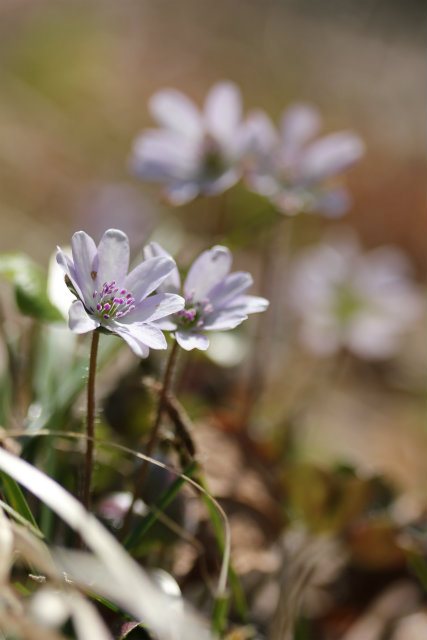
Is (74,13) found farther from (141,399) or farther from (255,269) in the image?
(141,399)

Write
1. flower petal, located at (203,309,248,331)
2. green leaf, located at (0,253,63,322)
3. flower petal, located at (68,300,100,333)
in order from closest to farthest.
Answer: flower petal, located at (68,300,100,333) < flower petal, located at (203,309,248,331) < green leaf, located at (0,253,63,322)

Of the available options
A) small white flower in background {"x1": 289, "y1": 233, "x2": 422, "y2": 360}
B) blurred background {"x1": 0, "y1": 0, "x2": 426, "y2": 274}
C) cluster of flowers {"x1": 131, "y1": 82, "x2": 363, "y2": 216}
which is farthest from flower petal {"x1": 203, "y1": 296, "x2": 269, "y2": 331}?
blurred background {"x1": 0, "y1": 0, "x2": 426, "y2": 274}

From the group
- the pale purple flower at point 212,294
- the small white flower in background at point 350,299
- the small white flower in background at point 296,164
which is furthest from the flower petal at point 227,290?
the small white flower in background at point 350,299

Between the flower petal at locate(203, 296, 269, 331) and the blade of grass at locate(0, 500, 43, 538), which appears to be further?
the flower petal at locate(203, 296, 269, 331)

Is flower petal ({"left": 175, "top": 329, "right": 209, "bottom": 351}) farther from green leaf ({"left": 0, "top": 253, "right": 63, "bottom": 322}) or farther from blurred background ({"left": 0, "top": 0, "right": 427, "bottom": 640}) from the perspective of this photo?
blurred background ({"left": 0, "top": 0, "right": 427, "bottom": 640})

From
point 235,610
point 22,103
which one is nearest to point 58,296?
point 235,610

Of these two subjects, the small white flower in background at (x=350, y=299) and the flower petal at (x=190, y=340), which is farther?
the small white flower in background at (x=350, y=299)

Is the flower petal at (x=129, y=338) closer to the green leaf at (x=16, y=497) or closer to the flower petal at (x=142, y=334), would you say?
the flower petal at (x=142, y=334)
